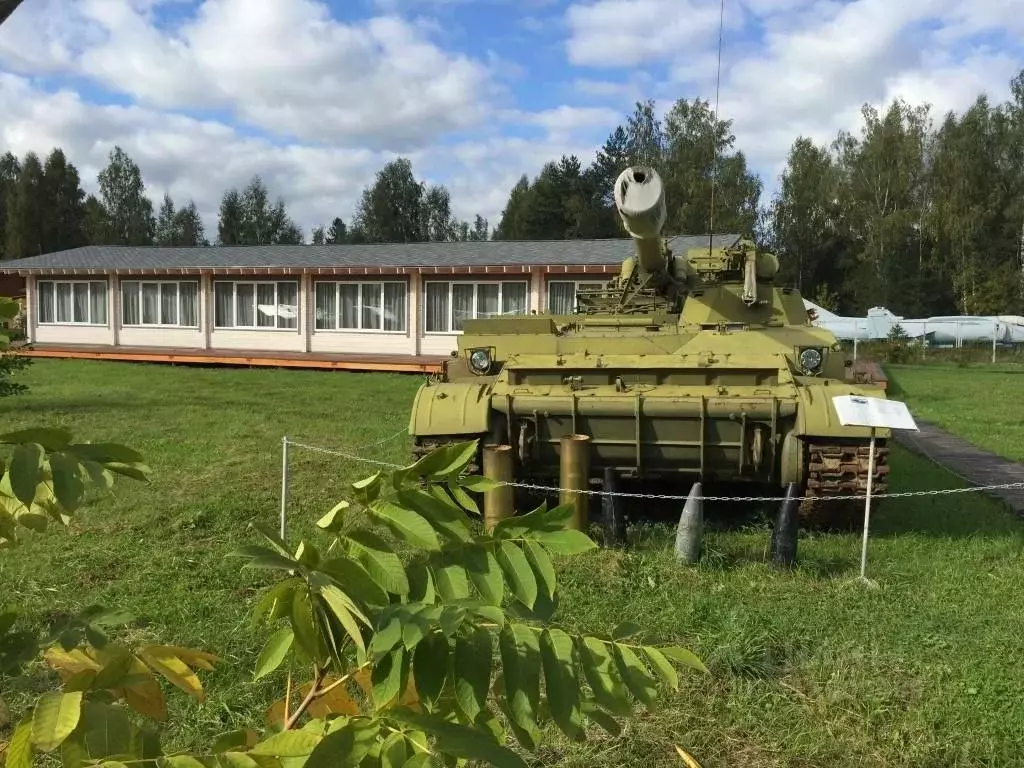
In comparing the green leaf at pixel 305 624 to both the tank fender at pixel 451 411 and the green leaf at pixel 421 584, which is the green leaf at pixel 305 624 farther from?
the tank fender at pixel 451 411

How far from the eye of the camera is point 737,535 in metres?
7.02

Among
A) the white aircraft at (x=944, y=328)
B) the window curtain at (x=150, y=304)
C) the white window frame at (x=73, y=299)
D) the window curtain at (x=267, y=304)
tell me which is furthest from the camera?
the white aircraft at (x=944, y=328)

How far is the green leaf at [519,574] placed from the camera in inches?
54.0

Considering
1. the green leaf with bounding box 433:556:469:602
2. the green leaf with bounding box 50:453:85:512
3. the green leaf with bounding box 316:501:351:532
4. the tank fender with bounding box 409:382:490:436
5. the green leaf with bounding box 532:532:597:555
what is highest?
the green leaf with bounding box 50:453:85:512

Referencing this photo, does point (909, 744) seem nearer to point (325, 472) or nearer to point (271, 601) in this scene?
point (271, 601)

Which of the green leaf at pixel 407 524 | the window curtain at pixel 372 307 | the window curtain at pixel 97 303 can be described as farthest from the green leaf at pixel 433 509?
the window curtain at pixel 97 303

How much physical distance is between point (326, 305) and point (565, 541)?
2308cm

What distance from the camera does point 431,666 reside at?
1257 mm

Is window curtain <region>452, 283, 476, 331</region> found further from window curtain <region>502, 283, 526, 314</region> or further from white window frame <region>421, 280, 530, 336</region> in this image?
window curtain <region>502, 283, 526, 314</region>

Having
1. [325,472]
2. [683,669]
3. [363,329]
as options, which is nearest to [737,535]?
[683,669]

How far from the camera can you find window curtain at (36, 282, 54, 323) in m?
26.8

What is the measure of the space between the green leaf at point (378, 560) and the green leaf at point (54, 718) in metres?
0.41

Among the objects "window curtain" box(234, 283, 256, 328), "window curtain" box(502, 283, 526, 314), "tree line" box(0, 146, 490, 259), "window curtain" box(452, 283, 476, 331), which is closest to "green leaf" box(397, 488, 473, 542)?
"window curtain" box(502, 283, 526, 314)

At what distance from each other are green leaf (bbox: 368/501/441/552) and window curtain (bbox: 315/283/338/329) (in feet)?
74.9
